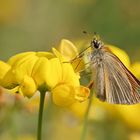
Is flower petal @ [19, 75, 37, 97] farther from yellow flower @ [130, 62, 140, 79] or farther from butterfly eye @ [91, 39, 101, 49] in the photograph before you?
yellow flower @ [130, 62, 140, 79]

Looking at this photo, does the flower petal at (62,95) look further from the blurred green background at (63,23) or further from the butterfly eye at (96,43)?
the blurred green background at (63,23)

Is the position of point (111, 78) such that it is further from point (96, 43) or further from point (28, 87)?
point (28, 87)

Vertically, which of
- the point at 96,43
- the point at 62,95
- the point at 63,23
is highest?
the point at 63,23

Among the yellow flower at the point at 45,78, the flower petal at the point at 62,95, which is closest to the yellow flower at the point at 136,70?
the yellow flower at the point at 45,78

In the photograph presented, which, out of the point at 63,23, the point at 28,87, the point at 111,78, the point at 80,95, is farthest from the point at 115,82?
the point at 63,23

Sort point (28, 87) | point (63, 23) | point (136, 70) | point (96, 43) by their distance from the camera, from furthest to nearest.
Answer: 1. point (63, 23)
2. point (136, 70)
3. point (96, 43)
4. point (28, 87)

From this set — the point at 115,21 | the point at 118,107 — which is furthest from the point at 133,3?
the point at 118,107
